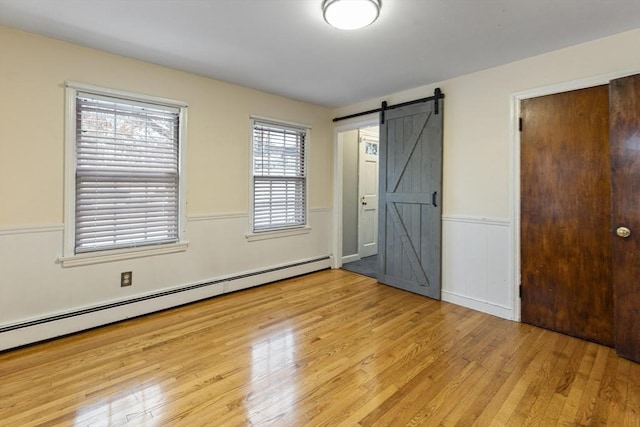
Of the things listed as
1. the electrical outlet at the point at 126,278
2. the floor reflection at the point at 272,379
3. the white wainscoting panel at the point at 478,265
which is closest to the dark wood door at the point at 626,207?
the white wainscoting panel at the point at 478,265

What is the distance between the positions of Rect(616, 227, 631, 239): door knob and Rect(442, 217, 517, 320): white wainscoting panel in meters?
0.80

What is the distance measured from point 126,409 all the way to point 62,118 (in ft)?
7.25

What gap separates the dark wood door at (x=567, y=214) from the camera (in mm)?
2475

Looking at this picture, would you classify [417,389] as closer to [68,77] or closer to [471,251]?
[471,251]

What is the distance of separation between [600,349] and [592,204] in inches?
42.8

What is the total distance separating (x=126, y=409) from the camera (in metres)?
1.74

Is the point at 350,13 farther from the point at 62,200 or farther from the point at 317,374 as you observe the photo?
the point at 62,200

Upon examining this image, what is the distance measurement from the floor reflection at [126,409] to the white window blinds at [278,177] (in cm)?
222

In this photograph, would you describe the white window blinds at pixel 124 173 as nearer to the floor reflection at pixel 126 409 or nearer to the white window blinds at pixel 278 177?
the white window blinds at pixel 278 177

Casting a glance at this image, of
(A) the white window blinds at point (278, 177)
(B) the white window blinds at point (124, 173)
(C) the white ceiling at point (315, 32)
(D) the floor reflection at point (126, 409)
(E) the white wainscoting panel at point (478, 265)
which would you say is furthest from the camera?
(A) the white window blinds at point (278, 177)

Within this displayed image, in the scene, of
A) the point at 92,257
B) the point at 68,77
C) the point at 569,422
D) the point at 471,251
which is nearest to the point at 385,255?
the point at 471,251

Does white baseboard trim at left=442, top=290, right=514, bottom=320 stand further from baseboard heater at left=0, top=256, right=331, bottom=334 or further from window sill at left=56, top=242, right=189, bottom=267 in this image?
window sill at left=56, top=242, right=189, bottom=267

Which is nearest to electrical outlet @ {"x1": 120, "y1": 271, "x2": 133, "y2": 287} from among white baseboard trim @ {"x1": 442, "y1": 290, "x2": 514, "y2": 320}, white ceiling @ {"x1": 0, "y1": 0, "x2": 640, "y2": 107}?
white ceiling @ {"x1": 0, "y1": 0, "x2": 640, "y2": 107}

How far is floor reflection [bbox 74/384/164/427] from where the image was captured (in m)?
1.65
